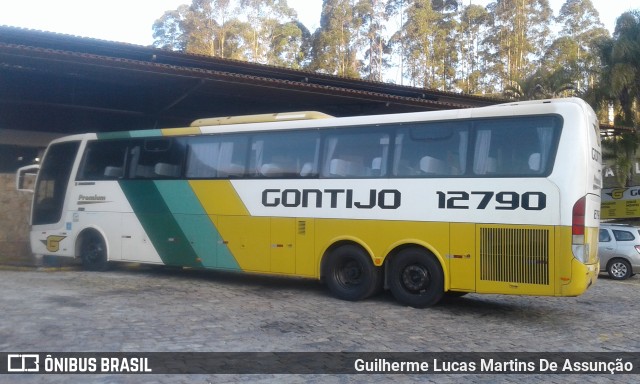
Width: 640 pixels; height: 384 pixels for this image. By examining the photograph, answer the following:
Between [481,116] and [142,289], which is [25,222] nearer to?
[142,289]

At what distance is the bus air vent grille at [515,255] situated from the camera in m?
9.29

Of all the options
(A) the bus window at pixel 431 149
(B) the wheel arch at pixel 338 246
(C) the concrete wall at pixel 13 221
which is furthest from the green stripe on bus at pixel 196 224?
(C) the concrete wall at pixel 13 221

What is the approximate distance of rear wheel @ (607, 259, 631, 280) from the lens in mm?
17656

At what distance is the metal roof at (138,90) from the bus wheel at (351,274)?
6525 mm

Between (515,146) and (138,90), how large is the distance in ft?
39.2

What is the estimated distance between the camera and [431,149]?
10.5 metres

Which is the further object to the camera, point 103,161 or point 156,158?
point 103,161

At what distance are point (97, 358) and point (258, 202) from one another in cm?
557

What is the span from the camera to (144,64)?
49.1ft

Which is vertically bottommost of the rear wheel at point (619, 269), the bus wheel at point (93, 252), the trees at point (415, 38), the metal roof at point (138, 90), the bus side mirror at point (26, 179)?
the rear wheel at point (619, 269)

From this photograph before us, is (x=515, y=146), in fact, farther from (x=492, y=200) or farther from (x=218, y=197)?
(x=218, y=197)

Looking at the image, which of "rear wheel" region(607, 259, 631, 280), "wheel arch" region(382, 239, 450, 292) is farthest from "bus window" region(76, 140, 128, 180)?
"rear wheel" region(607, 259, 631, 280)

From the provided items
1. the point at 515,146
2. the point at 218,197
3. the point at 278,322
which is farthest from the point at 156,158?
the point at 515,146

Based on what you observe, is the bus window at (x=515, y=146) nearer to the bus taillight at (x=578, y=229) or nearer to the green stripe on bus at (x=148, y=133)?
the bus taillight at (x=578, y=229)
